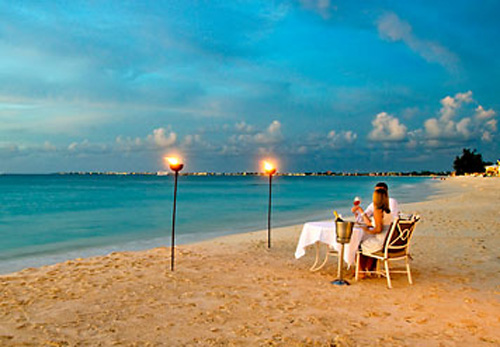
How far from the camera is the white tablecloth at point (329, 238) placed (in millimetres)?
6418

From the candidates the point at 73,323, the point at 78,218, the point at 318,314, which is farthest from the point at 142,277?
the point at 78,218

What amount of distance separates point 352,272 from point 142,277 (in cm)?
372

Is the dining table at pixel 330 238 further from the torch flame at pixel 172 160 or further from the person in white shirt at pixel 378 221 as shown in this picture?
the torch flame at pixel 172 160

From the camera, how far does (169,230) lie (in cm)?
1864

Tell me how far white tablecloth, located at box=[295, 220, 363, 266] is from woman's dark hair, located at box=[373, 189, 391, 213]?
520 mm

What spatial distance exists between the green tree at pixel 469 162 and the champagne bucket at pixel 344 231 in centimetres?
14294

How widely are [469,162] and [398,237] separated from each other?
14335 cm

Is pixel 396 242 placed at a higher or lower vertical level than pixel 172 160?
lower

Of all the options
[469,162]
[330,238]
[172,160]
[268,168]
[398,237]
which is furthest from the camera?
[469,162]

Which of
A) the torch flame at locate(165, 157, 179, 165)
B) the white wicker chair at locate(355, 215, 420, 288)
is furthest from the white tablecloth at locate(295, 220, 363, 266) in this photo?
the torch flame at locate(165, 157, 179, 165)

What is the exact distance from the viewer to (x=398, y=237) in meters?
6.09

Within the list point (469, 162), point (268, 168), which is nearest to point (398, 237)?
point (268, 168)

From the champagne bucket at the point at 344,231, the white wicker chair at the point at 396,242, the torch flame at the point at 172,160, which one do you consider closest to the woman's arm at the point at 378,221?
the white wicker chair at the point at 396,242

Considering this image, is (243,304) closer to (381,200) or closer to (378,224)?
(378,224)
